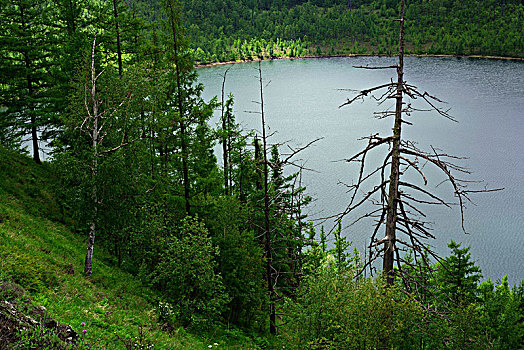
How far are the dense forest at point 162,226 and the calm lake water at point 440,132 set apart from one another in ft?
16.7

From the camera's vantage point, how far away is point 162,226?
56.3 feet

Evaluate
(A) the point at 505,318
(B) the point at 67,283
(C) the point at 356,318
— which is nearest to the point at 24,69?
(B) the point at 67,283

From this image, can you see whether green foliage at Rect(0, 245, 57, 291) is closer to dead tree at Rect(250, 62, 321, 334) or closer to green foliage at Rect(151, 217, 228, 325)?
green foliage at Rect(151, 217, 228, 325)

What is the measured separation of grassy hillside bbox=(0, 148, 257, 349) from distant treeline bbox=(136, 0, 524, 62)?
383 ft

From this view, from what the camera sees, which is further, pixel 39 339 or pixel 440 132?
pixel 440 132

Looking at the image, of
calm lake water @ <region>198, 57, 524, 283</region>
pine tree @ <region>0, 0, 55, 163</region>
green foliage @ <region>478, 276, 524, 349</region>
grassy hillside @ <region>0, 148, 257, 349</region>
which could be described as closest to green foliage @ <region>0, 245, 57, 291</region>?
grassy hillside @ <region>0, 148, 257, 349</region>

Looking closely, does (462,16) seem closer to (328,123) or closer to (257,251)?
(328,123)

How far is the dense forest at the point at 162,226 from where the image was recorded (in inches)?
425

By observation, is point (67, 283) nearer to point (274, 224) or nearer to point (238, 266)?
point (238, 266)

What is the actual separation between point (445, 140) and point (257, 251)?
40.4 m

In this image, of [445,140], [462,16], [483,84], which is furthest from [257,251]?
[462,16]

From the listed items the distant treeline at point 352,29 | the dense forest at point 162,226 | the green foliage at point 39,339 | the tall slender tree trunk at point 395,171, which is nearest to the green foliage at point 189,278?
the dense forest at point 162,226

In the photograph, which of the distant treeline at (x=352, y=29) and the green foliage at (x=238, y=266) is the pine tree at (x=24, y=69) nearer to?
the green foliage at (x=238, y=266)

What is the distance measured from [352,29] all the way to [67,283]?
173m
